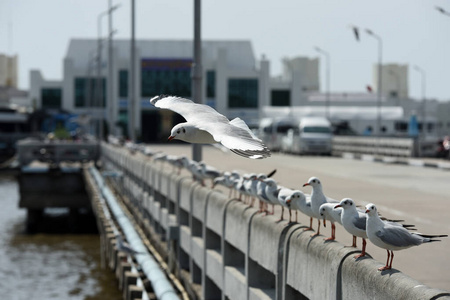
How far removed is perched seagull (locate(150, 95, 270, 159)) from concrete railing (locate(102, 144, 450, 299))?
1762 millimetres

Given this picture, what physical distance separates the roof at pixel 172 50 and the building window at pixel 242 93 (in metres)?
4.25

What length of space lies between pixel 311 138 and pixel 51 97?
62222 millimetres

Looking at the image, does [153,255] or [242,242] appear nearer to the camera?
[242,242]

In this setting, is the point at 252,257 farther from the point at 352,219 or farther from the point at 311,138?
the point at 311,138

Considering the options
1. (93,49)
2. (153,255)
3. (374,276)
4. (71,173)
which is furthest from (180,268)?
(93,49)

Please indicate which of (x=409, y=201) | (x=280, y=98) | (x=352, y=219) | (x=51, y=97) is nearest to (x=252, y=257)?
(x=352, y=219)

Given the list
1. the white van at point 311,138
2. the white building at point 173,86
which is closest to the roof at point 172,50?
the white building at point 173,86

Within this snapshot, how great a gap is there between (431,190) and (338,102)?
326 feet

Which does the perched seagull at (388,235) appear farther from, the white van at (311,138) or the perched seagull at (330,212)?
the white van at (311,138)

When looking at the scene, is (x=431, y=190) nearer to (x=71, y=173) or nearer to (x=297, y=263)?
(x=297, y=263)

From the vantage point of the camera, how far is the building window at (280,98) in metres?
118

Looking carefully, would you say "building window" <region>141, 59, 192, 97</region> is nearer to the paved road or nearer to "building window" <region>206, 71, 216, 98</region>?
"building window" <region>206, 71, 216, 98</region>

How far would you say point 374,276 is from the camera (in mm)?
8477

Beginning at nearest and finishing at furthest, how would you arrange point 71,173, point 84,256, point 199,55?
point 199,55
point 84,256
point 71,173
